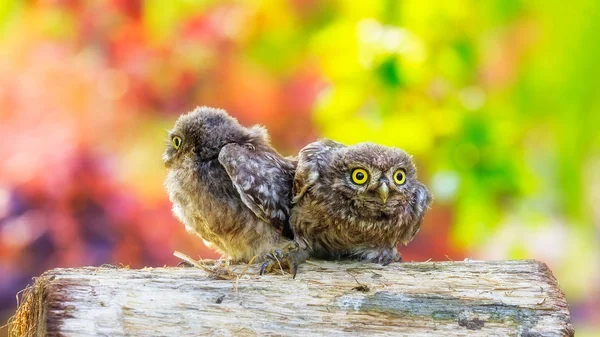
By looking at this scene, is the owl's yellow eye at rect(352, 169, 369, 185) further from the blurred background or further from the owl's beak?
the blurred background

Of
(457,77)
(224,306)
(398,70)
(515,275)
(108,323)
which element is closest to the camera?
(108,323)

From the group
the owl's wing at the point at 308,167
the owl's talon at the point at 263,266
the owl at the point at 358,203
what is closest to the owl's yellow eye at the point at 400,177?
the owl at the point at 358,203

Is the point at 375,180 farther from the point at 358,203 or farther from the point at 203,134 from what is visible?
the point at 203,134

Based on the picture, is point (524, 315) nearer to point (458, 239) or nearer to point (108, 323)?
point (108, 323)

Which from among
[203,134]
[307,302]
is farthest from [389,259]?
[203,134]

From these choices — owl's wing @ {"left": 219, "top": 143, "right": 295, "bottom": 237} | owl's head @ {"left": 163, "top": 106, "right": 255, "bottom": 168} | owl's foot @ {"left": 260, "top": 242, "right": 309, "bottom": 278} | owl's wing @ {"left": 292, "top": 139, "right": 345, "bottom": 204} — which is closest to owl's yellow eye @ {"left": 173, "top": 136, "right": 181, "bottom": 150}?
owl's head @ {"left": 163, "top": 106, "right": 255, "bottom": 168}

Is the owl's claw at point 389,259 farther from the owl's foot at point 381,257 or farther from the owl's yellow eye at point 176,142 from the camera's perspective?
the owl's yellow eye at point 176,142

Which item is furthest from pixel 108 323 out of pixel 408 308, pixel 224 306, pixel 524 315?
pixel 524 315
